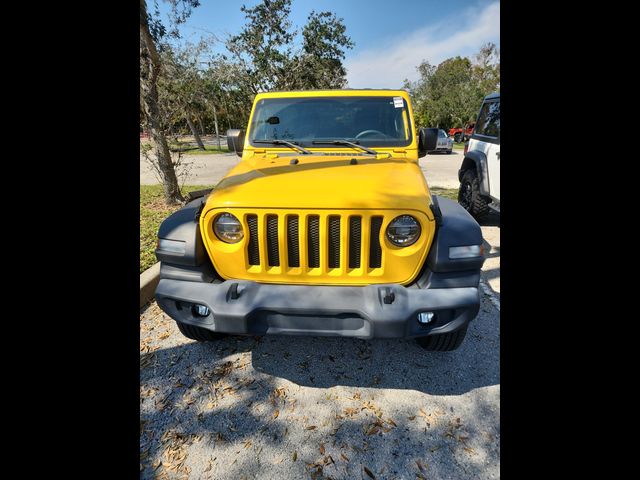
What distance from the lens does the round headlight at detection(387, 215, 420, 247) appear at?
6.85ft

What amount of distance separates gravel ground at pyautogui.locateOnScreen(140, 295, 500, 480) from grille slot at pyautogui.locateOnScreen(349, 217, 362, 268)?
97cm

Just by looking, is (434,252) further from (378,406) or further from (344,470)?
(344,470)

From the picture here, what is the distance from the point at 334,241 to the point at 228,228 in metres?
0.70

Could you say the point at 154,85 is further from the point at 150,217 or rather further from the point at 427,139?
the point at 427,139

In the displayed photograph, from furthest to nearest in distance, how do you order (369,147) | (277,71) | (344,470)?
(277,71)
(369,147)
(344,470)

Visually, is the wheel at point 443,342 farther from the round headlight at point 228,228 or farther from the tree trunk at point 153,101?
the tree trunk at point 153,101

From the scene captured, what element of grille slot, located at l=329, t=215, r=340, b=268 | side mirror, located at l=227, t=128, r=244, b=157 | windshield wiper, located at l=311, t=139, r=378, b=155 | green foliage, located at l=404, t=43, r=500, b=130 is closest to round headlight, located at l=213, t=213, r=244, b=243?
grille slot, located at l=329, t=215, r=340, b=268

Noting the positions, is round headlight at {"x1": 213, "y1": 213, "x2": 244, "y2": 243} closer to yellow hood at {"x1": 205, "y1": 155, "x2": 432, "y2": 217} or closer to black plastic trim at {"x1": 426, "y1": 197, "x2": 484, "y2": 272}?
yellow hood at {"x1": 205, "y1": 155, "x2": 432, "y2": 217}

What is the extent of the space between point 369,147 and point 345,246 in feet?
4.76

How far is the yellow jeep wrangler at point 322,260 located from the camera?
6.52ft

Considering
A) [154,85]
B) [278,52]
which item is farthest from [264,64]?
[154,85]
